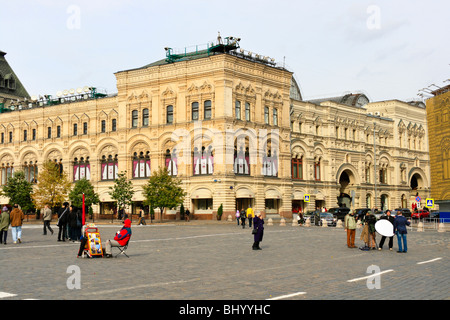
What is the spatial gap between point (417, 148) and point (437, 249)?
7001 centimetres

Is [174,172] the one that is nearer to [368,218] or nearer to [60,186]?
[60,186]

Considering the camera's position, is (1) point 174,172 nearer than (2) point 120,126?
Yes

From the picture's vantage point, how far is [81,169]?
2677 inches

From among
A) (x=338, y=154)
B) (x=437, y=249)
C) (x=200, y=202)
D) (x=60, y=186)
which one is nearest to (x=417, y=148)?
(x=338, y=154)

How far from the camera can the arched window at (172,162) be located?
5872 cm

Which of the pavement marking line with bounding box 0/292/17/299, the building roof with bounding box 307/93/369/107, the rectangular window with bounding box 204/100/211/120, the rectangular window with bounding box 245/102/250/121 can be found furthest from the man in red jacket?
the building roof with bounding box 307/93/369/107

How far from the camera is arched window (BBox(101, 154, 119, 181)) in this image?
212 feet

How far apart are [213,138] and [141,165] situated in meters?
10.7

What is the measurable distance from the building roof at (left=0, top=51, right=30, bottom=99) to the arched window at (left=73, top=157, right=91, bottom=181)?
2506 cm

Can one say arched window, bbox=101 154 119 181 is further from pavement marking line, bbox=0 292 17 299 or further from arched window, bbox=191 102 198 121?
pavement marking line, bbox=0 292 17 299

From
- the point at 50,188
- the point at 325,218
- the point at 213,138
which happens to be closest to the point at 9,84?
the point at 50,188

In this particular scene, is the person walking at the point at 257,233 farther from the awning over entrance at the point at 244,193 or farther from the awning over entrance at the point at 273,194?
the awning over entrance at the point at 273,194

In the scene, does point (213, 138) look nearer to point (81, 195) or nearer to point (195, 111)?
point (195, 111)
